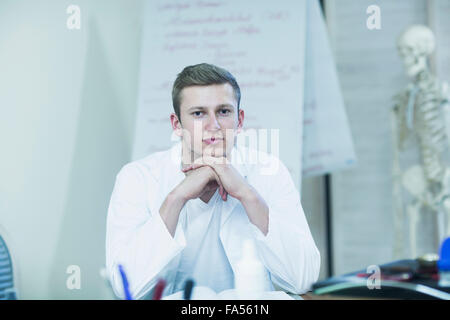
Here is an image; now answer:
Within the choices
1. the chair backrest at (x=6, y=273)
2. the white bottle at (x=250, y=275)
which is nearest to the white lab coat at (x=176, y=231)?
the white bottle at (x=250, y=275)

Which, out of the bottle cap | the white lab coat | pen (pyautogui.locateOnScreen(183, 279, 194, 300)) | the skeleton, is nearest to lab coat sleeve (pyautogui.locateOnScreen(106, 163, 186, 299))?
the white lab coat

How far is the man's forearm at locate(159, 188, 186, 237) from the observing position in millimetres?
967

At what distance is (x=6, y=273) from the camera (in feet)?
3.96

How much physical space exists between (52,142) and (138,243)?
57cm

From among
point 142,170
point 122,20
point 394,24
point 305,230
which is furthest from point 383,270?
point 394,24

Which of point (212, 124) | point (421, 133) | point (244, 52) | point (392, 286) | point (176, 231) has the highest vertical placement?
point (244, 52)

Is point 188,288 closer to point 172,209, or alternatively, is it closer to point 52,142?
point 172,209

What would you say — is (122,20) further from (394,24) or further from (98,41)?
(394,24)

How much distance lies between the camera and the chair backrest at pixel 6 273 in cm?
116

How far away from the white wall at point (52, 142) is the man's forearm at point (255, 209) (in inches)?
17.0

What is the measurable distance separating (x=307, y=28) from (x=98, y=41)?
2.53ft

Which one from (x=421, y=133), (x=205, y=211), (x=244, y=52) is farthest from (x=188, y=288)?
(x=421, y=133)

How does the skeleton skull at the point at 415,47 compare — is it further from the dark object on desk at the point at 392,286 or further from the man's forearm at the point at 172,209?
the man's forearm at the point at 172,209

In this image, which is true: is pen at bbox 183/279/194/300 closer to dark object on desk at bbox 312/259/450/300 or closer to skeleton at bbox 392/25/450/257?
dark object on desk at bbox 312/259/450/300
